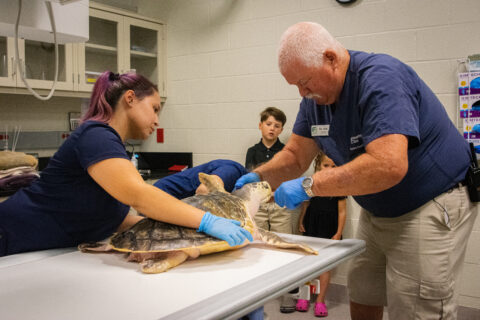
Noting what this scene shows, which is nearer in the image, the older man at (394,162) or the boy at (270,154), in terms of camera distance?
the older man at (394,162)

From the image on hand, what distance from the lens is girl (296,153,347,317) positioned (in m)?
3.25

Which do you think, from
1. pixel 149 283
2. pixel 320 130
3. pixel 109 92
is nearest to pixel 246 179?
pixel 320 130

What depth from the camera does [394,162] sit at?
1.36 meters

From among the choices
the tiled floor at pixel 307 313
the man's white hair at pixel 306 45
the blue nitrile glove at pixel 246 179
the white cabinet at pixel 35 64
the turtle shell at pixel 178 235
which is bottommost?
the tiled floor at pixel 307 313

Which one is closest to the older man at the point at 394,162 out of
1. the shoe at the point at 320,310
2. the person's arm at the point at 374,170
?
the person's arm at the point at 374,170

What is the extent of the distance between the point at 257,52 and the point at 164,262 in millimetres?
2957

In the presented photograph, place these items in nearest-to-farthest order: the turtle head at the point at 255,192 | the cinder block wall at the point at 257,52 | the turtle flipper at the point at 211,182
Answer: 1. the turtle head at the point at 255,192
2. the turtle flipper at the point at 211,182
3. the cinder block wall at the point at 257,52

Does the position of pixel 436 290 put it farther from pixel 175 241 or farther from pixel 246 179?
pixel 175 241

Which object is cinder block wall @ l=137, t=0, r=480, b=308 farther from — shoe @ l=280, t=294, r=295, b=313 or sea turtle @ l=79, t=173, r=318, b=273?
sea turtle @ l=79, t=173, r=318, b=273

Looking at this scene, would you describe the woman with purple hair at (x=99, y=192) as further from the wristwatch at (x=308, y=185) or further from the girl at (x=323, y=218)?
the girl at (x=323, y=218)

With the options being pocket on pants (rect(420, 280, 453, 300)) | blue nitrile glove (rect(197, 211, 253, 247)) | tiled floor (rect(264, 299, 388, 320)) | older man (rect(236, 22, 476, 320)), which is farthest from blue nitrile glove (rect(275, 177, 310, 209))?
tiled floor (rect(264, 299, 388, 320))

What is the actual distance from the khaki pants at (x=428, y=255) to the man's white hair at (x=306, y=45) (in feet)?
2.25

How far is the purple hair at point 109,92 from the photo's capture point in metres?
1.51

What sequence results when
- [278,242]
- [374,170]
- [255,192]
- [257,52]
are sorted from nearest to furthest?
[374,170], [278,242], [255,192], [257,52]
